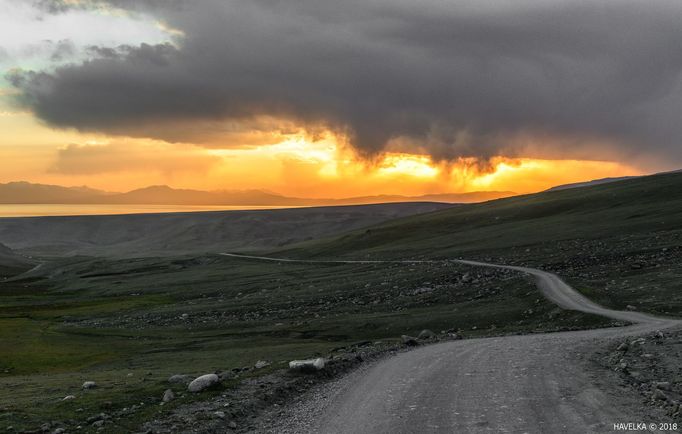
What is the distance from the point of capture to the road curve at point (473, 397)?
18156 millimetres

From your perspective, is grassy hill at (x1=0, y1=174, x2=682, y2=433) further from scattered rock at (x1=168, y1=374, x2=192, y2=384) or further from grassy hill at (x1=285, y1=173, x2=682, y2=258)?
grassy hill at (x1=285, y1=173, x2=682, y2=258)

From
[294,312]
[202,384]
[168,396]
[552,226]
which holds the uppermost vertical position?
[552,226]

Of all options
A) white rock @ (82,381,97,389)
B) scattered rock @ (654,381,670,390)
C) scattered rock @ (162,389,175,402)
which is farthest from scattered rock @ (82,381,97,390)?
scattered rock @ (654,381,670,390)

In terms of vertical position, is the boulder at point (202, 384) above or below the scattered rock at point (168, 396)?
above

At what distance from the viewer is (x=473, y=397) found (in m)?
21.3

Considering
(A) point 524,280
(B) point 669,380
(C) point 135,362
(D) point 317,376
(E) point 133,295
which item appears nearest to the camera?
(B) point 669,380

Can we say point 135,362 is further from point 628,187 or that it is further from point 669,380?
point 628,187

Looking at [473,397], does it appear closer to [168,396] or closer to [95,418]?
[168,396]

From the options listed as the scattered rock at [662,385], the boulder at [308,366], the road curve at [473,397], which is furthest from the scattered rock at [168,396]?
the scattered rock at [662,385]

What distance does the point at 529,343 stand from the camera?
34531 mm

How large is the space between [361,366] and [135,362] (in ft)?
85.5

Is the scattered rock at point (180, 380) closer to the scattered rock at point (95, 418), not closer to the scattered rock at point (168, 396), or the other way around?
the scattered rock at point (168, 396)

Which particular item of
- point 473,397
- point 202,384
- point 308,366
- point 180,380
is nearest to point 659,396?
point 473,397

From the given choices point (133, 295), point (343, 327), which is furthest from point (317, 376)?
point (133, 295)
